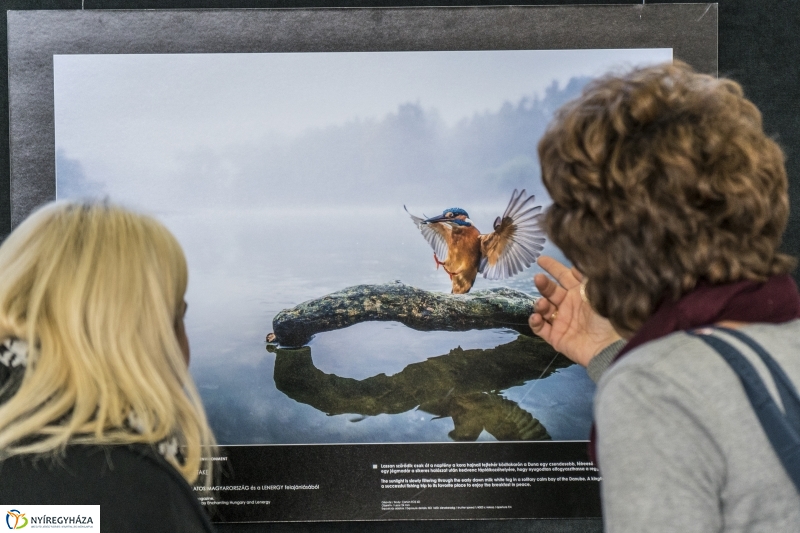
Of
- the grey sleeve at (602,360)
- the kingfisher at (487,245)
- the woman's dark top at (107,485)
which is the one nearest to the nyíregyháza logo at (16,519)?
the woman's dark top at (107,485)

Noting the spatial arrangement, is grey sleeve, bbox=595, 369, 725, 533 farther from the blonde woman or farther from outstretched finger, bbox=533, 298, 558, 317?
outstretched finger, bbox=533, 298, 558, 317

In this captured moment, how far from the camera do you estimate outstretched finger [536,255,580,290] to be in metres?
1.60

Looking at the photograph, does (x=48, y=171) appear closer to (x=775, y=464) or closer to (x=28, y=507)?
(x=28, y=507)

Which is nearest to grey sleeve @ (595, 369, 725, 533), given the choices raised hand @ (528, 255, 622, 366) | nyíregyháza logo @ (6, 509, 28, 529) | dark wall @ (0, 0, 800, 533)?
raised hand @ (528, 255, 622, 366)

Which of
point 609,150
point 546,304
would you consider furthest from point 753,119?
point 546,304

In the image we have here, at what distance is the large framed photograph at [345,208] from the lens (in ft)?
6.12

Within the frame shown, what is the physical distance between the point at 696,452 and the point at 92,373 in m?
0.76

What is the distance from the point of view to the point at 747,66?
1981 millimetres

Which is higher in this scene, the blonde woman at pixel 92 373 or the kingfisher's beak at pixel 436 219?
the kingfisher's beak at pixel 436 219

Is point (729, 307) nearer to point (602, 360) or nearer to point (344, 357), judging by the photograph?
point (602, 360)

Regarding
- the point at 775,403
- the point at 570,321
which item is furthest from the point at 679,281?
the point at 570,321

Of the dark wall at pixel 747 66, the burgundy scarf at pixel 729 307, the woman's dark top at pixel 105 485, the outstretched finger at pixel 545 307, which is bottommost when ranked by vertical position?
the woman's dark top at pixel 105 485

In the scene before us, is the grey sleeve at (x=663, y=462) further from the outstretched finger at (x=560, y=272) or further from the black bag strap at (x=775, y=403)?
the outstretched finger at (x=560, y=272)

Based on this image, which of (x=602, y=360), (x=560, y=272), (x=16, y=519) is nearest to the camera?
(x=16, y=519)
